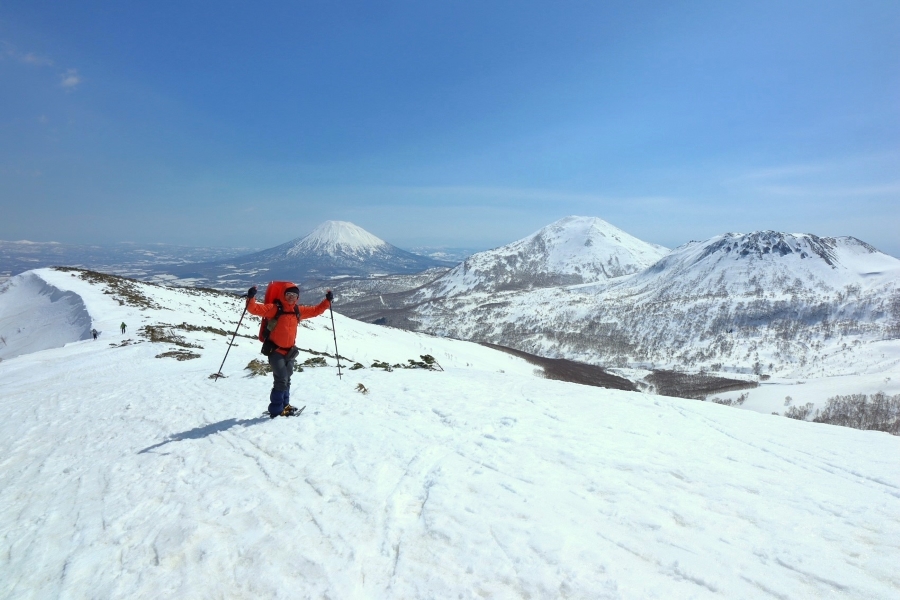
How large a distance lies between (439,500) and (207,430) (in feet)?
22.3

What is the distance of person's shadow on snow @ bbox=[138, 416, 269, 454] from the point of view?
8.73 metres

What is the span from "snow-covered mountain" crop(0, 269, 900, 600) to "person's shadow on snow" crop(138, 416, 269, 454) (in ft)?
0.27

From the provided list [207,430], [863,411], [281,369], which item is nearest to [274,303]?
[281,369]

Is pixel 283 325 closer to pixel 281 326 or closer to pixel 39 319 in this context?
pixel 281 326

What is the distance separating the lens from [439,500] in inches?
230

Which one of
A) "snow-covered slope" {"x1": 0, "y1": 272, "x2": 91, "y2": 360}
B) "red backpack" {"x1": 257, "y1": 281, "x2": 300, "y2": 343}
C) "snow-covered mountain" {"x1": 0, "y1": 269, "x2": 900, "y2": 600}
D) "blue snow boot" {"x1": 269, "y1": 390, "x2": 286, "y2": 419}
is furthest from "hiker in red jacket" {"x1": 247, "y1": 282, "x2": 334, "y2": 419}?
"snow-covered slope" {"x1": 0, "y1": 272, "x2": 91, "y2": 360}

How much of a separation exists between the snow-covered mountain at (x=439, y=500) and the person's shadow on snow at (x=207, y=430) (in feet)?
0.27

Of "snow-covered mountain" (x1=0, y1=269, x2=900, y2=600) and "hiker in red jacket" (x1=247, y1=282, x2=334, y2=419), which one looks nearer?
"snow-covered mountain" (x1=0, y1=269, x2=900, y2=600)

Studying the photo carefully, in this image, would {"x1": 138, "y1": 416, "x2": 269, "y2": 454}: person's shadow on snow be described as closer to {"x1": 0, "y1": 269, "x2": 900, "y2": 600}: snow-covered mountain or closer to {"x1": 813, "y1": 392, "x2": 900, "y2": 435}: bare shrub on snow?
{"x1": 0, "y1": 269, "x2": 900, "y2": 600}: snow-covered mountain

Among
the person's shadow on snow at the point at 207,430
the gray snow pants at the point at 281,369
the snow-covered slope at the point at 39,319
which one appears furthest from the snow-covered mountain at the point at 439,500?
the snow-covered slope at the point at 39,319

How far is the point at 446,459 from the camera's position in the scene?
7344mm

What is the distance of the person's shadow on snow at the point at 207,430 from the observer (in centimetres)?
873

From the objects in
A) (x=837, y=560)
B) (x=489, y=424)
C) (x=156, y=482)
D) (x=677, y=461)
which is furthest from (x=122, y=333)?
(x=837, y=560)

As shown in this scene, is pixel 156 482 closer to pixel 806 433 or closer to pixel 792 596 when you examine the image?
pixel 792 596
